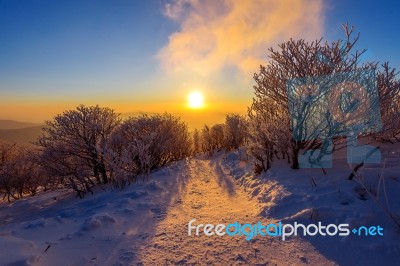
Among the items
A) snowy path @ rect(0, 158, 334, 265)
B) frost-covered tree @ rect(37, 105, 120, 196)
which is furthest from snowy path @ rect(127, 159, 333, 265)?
frost-covered tree @ rect(37, 105, 120, 196)

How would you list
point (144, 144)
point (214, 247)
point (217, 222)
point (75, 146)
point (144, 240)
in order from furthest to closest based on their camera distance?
point (144, 144), point (75, 146), point (217, 222), point (144, 240), point (214, 247)

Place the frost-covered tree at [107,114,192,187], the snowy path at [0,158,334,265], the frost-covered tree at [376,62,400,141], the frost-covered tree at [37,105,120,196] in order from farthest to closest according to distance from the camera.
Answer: the frost-covered tree at [37,105,120,196], the frost-covered tree at [107,114,192,187], the frost-covered tree at [376,62,400,141], the snowy path at [0,158,334,265]

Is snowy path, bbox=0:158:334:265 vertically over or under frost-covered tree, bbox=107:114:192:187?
under

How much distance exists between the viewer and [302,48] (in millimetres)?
7609

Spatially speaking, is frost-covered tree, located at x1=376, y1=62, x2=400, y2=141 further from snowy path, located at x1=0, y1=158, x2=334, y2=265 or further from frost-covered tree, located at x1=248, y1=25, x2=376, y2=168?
snowy path, located at x1=0, y1=158, x2=334, y2=265

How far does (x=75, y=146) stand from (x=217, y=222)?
9092 millimetres

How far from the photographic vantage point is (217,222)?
4.69m

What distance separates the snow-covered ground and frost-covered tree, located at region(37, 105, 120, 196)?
17.9 ft

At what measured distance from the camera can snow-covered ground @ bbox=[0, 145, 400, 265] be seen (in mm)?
3268

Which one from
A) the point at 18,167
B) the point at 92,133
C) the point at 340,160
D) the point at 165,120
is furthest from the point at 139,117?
the point at 340,160

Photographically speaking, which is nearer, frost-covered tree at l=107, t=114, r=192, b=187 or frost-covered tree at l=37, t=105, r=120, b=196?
frost-covered tree at l=107, t=114, r=192, b=187

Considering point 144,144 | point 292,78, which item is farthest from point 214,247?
point 144,144

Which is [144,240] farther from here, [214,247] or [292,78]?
[292,78]

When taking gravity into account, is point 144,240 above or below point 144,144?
below
